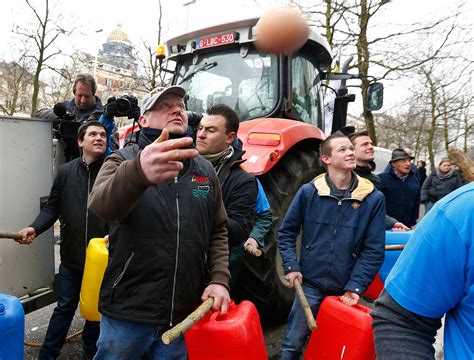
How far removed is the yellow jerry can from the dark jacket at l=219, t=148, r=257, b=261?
2.52 feet

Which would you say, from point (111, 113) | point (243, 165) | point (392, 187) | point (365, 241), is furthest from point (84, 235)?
point (392, 187)

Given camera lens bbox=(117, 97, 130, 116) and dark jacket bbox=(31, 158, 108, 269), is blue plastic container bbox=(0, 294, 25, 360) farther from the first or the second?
camera lens bbox=(117, 97, 130, 116)

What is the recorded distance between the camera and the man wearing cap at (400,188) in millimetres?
4793

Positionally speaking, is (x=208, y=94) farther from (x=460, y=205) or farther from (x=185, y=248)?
(x=460, y=205)

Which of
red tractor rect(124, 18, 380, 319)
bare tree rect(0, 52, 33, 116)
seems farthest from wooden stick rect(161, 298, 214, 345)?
bare tree rect(0, 52, 33, 116)

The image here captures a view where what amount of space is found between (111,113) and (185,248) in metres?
1.74

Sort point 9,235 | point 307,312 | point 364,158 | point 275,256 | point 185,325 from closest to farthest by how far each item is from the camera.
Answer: point 185,325
point 307,312
point 9,235
point 275,256
point 364,158

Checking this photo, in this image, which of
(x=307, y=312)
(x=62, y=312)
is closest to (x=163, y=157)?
(x=307, y=312)

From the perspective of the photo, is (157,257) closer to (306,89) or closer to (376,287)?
(376,287)

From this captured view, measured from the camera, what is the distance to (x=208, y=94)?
415cm

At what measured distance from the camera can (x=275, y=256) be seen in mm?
3357

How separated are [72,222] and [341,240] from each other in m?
1.80

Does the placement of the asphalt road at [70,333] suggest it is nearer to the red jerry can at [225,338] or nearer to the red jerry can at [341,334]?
the red jerry can at [341,334]

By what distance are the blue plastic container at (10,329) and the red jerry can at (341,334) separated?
4.95 feet
